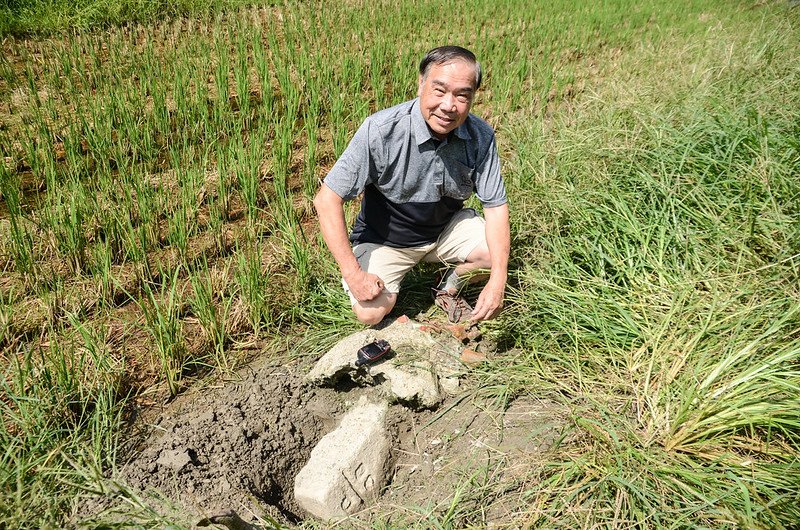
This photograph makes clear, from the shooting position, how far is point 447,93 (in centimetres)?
195

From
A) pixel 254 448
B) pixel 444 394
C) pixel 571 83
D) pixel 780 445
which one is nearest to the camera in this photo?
pixel 780 445

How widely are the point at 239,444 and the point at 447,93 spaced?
4.66 feet

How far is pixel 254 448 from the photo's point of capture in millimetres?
1852

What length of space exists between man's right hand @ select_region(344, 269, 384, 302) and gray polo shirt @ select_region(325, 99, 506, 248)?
30 centimetres

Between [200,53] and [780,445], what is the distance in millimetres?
4644

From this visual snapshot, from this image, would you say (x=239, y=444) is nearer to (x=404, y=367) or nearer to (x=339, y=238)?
(x=404, y=367)

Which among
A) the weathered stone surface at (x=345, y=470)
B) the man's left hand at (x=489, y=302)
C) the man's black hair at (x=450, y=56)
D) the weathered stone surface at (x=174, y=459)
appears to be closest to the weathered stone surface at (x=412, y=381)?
the weathered stone surface at (x=345, y=470)

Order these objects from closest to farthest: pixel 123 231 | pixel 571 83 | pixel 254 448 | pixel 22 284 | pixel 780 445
Result: pixel 780 445 → pixel 254 448 → pixel 22 284 → pixel 123 231 → pixel 571 83

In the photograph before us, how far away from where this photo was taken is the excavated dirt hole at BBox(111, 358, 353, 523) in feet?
5.49

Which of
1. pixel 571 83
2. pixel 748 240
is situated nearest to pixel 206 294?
pixel 748 240

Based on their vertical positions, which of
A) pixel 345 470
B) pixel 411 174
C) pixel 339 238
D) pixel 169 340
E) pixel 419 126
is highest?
pixel 419 126

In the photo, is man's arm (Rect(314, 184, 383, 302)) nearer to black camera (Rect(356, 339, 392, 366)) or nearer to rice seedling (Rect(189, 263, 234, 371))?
black camera (Rect(356, 339, 392, 366))

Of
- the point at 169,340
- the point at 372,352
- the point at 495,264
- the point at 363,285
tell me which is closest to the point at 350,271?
the point at 363,285

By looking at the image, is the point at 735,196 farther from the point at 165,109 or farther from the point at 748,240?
the point at 165,109
